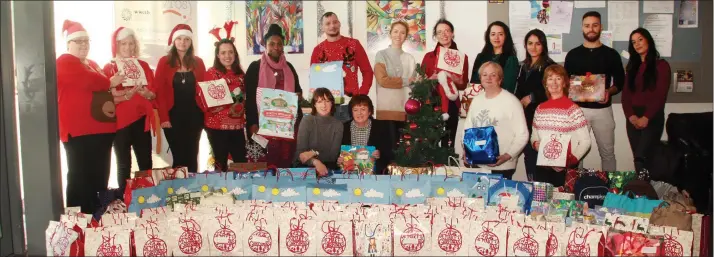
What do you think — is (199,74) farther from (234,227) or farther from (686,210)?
(686,210)

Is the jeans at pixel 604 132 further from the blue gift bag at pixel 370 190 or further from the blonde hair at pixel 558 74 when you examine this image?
the blue gift bag at pixel 370 190

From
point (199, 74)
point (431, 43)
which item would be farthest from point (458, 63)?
point (199, 74)

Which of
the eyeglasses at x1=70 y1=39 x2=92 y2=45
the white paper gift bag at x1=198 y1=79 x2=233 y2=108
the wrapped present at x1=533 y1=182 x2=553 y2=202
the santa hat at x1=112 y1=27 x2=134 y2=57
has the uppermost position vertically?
the santa hat at x1=112 y1=27 x2=134 y2=57

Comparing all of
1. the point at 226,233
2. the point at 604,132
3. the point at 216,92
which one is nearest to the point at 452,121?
the point at 604,132

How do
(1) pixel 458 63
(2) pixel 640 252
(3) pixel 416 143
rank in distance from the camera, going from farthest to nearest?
(1) pixel 458 63, (3) pixel 416 143, (2) pixel 640 252

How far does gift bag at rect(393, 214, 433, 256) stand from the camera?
396 cm

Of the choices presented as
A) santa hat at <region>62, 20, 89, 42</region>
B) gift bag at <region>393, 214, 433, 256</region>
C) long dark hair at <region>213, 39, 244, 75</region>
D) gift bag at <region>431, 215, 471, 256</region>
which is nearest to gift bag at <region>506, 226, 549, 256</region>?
gift bag at <region>431, 215, 471, 256</region>

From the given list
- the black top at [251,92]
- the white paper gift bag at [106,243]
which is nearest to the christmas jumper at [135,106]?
the black top at [251,92]

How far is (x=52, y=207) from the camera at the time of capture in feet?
13.4

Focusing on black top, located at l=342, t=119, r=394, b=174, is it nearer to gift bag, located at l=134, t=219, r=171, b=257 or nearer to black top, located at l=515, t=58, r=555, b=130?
black top, located at l=515, t=58, r=555, b=130

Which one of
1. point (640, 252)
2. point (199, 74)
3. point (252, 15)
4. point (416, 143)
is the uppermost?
point (252, 15)

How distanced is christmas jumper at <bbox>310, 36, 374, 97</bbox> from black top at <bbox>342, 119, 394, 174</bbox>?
42cm

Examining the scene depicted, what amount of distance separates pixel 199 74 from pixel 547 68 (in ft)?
10.2

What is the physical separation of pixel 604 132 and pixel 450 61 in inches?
59.4
